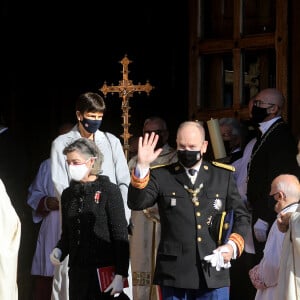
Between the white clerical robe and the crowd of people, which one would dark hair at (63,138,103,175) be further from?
the white clerical robe

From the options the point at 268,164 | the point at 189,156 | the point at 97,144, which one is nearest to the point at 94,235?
the point at 189,156

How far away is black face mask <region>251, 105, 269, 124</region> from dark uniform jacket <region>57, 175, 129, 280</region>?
1.66 metres

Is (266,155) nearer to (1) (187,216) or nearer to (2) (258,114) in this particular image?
(2) (258,114)

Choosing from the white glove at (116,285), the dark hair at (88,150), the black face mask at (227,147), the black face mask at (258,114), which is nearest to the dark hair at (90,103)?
the dark hair at (88,150)

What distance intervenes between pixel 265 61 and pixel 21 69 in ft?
9.62

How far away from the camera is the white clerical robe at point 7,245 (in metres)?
8.59

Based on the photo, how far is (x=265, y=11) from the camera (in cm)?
1104

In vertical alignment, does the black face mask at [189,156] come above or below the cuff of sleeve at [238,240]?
above

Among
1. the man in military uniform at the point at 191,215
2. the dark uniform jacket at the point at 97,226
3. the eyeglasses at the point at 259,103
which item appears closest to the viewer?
the man in military uniform at the point at 191,215

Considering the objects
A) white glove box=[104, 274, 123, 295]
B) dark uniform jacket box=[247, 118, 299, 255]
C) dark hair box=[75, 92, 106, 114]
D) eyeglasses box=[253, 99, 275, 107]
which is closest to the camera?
white glove box=[104, 274, 123, 295]

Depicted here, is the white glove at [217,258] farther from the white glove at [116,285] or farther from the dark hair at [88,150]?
the dark hair at [88,150]

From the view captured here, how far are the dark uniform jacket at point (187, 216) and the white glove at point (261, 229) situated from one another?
1293 mm

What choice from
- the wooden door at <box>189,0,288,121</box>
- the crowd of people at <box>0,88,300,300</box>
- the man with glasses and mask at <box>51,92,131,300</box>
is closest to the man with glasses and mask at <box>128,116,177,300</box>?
the wooden door at <box>189,0,288,121</box>

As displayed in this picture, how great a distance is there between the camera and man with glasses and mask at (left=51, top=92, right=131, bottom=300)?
9.90 m
